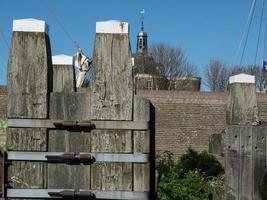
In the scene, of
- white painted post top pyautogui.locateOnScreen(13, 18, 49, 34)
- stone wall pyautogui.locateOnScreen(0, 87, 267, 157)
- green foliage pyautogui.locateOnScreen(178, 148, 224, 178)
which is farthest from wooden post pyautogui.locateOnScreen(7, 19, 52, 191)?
stone wall pyautogui.locateOnScreen(0, 87, 267, 157)

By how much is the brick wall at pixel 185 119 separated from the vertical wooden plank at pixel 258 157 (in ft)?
63.2

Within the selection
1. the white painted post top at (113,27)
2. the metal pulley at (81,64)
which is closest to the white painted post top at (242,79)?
the white painted post top at (113,27)

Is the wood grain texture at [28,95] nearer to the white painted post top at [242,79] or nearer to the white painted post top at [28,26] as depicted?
the white painted post top at [28,26]

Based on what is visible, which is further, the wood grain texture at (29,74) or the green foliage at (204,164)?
the green foliage at (204,164)

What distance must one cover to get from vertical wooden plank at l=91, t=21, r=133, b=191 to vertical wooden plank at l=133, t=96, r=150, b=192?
0.05 metres

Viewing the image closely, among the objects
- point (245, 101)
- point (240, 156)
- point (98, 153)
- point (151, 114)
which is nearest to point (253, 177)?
point (240, 156)

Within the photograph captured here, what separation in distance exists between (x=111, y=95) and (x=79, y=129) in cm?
40

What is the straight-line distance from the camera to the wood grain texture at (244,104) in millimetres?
6020

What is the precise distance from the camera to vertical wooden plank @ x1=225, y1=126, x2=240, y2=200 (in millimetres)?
5844

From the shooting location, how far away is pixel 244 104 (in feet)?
19.8

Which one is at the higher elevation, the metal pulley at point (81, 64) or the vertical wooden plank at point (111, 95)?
the metal pulley at point (81, 64)

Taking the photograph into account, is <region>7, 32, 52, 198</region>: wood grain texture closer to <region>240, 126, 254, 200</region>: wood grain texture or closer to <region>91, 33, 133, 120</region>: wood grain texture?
<region>91, 33, 133, 120</region>: wood grain texture

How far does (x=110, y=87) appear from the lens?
15.7 feet

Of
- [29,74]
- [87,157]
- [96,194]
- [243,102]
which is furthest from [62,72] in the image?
[96,194]
